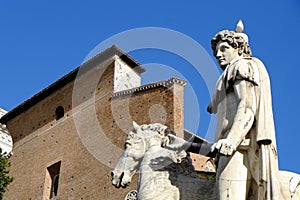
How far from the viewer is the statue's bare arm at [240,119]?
3.46 m

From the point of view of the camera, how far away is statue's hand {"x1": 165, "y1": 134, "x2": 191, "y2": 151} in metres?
4.11

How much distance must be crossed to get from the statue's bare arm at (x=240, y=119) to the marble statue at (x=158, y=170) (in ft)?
1.41

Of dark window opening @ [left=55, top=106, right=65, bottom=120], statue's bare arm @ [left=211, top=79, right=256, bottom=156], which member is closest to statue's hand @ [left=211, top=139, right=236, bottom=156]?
statue's bare arm @ [left=211, top=79, right=256, bottom=156]

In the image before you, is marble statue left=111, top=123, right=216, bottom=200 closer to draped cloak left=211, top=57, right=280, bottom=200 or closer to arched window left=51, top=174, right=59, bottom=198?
draped cloak left=211, top=57, right=280, bottom=200

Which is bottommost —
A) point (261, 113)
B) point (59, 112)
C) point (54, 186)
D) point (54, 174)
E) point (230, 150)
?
point (230, 150)

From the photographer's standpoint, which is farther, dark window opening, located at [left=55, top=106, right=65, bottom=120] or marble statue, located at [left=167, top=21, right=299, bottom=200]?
dark window opening, located at [left=55, top=106, right=65, bottom=120]

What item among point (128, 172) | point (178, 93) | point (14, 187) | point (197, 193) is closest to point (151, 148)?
point (128, 172)

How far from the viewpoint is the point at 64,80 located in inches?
1059

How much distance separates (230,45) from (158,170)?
3.27ft

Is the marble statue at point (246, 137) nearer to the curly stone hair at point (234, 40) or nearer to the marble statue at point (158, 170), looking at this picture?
the curly stone hair at point (234, 40)

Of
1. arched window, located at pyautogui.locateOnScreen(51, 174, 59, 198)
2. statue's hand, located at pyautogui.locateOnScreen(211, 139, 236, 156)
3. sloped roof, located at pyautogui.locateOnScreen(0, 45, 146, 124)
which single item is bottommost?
statue's hand, located at pyautogui.locateOnScreen(211, 139, 236, 156)

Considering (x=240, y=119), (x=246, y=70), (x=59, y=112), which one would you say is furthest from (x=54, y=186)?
(x=240, y=119)

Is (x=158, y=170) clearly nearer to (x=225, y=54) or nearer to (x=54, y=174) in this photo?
(x=225, y=54)

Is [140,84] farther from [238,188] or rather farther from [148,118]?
[238,188]
